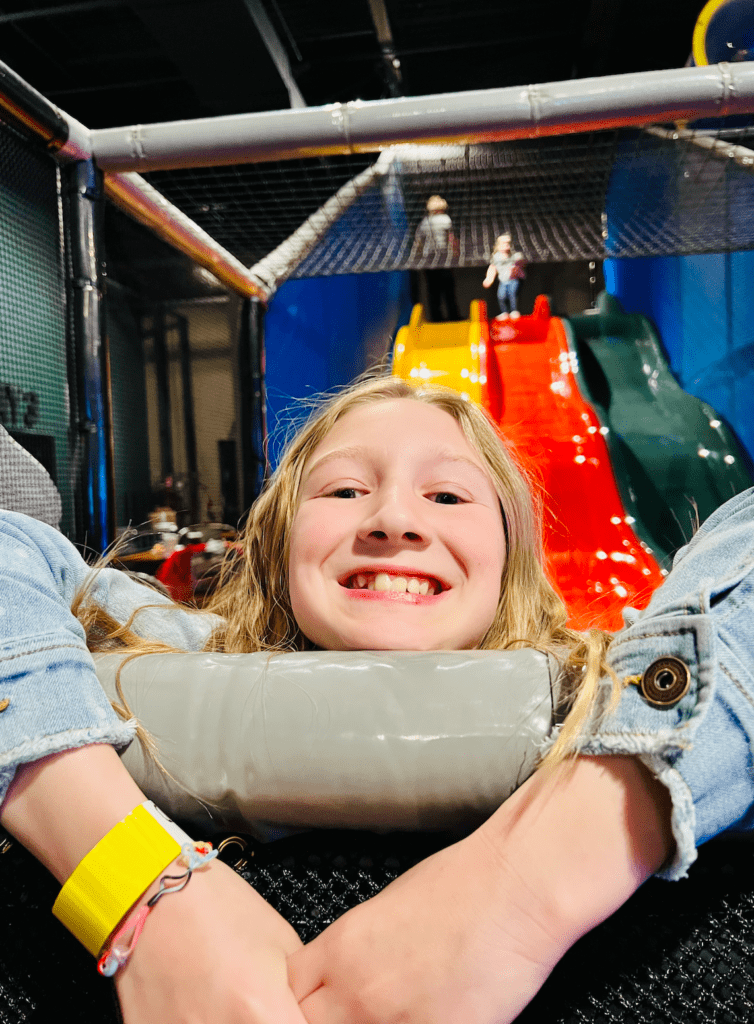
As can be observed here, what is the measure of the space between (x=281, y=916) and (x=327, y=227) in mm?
2116

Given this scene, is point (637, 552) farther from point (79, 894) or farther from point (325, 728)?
point (79, 894)

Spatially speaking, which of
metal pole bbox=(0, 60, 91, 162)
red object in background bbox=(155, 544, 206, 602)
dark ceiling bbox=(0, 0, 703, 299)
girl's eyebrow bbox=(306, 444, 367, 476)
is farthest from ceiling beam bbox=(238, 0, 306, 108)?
girl's eyebrow bbox=(306, 444, 367, 476)

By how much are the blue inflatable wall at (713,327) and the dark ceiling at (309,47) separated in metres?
2.65

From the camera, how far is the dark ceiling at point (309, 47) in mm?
4184

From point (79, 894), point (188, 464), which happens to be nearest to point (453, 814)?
point (79, 894)

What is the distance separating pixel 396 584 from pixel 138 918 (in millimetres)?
366

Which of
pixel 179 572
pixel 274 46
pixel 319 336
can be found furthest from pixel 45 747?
pixel 274 46

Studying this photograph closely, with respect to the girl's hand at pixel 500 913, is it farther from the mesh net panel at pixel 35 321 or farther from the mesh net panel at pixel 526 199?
the mesh net panel at pixel 526 199

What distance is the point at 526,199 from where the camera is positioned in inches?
86.2

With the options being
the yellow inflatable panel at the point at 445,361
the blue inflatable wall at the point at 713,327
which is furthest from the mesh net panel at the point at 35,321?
the blue inflatable wall at the point at 713,327

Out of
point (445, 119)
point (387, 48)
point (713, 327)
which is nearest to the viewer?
point (445, 119)

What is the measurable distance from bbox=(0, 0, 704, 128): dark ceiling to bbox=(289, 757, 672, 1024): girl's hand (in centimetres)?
467

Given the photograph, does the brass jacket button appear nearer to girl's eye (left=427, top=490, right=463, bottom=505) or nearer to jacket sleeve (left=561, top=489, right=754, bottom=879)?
jacket sleeve (left=561, top=489, right=754, bottom=879)

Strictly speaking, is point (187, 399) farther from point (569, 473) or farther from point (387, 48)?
point (387, 48)
